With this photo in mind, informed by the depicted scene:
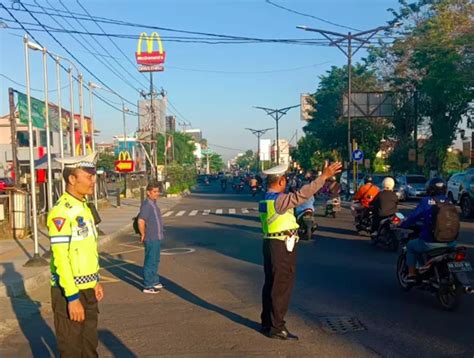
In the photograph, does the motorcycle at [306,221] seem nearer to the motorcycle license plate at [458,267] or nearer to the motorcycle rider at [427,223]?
the motorcycle rider at [427,223]

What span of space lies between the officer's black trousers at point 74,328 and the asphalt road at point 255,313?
136 centimetres

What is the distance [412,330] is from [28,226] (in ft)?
41.6

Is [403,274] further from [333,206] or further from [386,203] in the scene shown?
[333,206]

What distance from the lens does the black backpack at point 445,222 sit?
22.4 feet

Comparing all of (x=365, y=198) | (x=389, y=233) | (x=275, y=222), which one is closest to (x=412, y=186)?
(x=365, y=198)

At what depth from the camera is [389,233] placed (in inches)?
454

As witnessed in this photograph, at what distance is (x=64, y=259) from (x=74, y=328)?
0.54 meters

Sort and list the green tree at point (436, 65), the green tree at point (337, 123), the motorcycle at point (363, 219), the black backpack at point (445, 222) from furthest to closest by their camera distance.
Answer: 1. the green tree at point (337, 123)
2. the green tree at point (436, 65)
3. the motorcycle at point (363, 219)
4. the black backpack at point (445, 222)

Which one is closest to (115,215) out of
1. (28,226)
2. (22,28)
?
(28,226)

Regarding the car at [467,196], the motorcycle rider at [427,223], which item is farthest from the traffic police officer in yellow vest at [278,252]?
the car at [467,196]

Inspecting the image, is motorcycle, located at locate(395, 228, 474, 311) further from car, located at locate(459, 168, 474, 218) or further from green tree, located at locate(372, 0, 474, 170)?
green tree, located at locate(372, 0, 474, 170)

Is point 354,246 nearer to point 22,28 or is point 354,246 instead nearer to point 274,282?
point 274,282

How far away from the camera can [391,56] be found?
41.7m

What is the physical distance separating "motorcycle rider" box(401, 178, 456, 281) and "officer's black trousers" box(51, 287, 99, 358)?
4.70 meters
